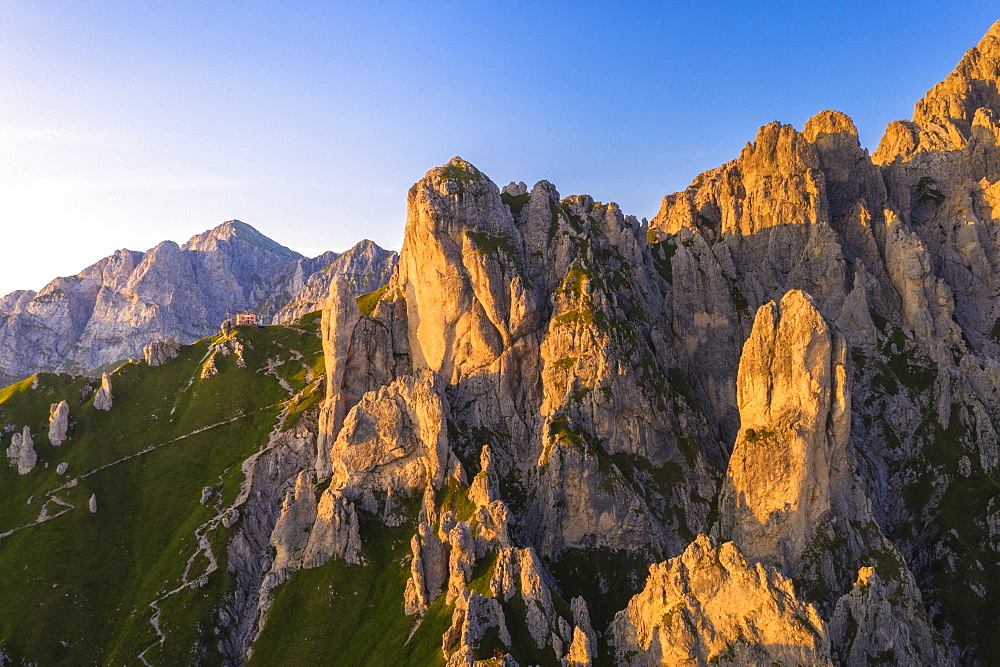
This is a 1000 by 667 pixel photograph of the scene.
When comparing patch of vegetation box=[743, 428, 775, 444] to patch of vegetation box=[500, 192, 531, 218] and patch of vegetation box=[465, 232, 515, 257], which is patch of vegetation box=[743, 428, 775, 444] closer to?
patch of vegetation box=[465, 232, 515, 257]

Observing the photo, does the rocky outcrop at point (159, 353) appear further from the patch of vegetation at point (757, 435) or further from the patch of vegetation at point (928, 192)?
the patch of vegetation at point (928, 192)

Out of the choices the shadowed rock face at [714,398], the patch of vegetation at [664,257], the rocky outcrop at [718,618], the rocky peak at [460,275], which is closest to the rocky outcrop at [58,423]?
the shadowed rock face at [714,398]

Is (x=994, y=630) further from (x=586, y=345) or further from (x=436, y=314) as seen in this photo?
(x=436, y=314)

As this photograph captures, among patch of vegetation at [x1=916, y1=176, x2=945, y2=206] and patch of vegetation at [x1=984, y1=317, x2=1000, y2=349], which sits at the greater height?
patch of vegetation at [x1=916, y1=176, x2=945, y2=206]

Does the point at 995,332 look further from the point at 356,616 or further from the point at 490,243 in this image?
the point at 356,616

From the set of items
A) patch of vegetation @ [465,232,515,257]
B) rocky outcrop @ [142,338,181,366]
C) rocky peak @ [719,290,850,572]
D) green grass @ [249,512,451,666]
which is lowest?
green grass @ [249,512,451,666]

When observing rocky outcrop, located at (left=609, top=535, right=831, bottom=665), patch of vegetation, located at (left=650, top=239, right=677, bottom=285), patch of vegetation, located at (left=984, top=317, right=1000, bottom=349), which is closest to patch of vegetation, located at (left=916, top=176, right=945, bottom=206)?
patch of vegetation, located at (left=984, top=317, right=1000, bottom=349)

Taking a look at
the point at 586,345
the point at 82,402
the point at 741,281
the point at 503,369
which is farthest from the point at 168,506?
the point at 741,281

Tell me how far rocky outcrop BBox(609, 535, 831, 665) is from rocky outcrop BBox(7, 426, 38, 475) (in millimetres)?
142804

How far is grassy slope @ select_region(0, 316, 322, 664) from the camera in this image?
357 ft

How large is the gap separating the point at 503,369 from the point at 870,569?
77421 millimetres

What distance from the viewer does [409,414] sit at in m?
129

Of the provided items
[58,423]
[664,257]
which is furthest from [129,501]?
[664,257]

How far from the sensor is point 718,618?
80.1m
